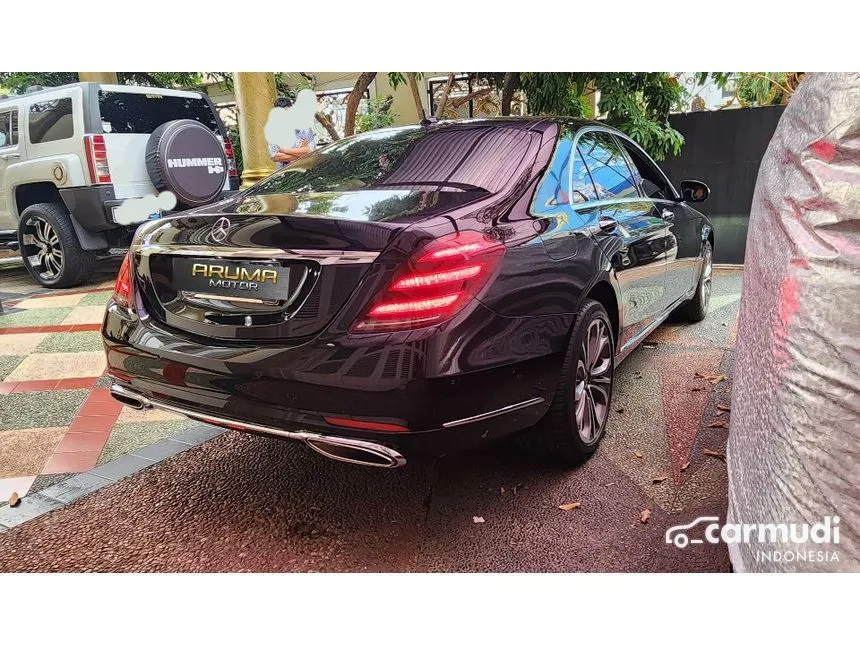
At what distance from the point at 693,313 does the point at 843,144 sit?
339 cm

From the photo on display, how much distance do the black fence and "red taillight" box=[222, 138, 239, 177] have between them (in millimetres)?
3855

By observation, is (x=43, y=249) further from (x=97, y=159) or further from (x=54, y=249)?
(x=97, y=159)

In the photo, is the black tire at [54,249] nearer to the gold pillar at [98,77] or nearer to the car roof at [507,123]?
the gold pillar at [98,77]

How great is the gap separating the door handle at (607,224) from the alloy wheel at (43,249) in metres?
4.90

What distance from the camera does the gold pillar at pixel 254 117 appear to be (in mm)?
2924

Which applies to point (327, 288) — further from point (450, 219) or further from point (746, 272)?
point (746, 272)

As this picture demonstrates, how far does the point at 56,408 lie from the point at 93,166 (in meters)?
2.53

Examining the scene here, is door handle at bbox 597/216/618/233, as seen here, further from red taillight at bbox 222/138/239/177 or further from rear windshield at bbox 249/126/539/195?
red taillight at bbox 222/138/239/177

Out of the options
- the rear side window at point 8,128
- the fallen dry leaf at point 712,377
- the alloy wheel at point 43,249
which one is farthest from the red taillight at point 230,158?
the fallen dry leaf at point 712,377

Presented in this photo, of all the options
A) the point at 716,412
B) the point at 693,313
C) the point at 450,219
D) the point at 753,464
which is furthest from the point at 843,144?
the point at 693,313

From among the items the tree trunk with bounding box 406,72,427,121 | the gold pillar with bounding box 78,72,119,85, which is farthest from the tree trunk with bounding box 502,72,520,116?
the gold pillar with bounding box 78,72,119,85

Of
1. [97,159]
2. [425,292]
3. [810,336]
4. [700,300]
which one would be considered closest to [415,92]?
[425,292]

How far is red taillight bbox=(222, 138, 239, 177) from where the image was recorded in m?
4.68

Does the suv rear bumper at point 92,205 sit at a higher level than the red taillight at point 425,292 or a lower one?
lower
